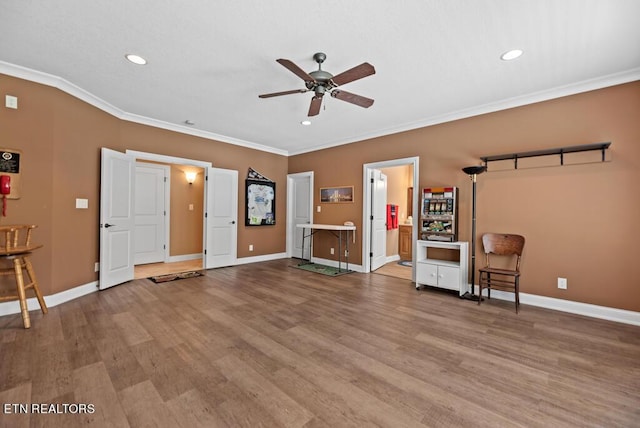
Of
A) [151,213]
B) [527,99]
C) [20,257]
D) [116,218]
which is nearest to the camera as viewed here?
[20,257]

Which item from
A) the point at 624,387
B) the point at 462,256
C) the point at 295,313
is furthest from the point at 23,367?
the point at 462,256

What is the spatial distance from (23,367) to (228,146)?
472cm

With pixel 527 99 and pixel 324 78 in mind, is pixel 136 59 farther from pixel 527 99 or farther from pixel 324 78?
pixel 527 99

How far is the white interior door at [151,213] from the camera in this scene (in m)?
6.05

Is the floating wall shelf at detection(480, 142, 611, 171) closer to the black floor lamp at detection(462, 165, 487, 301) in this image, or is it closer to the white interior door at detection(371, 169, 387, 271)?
the black floor lamp at detection(462, 165, 487, 301)

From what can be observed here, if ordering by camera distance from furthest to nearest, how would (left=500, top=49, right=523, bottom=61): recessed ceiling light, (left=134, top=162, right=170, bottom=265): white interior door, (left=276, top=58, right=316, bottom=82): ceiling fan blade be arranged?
(left=134, top=162, right=170, bottom=265): white interior door < (left=500, top=49, right=523, bottom=61): recessed ceiling light < (left=276, top=58, right=316, bottom=82): ceiling fan blade

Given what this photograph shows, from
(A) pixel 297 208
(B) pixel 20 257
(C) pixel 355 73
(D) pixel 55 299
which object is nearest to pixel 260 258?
(A) pixel 297 208

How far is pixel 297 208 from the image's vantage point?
7.11 metres

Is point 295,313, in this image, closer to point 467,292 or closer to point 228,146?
point 467,292

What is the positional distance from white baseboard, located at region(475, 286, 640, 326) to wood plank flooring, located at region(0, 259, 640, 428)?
156 mm

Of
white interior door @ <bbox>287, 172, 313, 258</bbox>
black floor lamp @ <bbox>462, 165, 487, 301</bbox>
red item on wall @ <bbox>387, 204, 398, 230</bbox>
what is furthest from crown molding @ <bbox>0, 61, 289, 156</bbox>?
black floor lamp @ <bbox>462, 165, 487, 301</bbox>

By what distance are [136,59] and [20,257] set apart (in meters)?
2.44

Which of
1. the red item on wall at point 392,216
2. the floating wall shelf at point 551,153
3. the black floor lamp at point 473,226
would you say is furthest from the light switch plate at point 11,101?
the red item on wall at point 392,216

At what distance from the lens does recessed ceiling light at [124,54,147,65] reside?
112 inches
